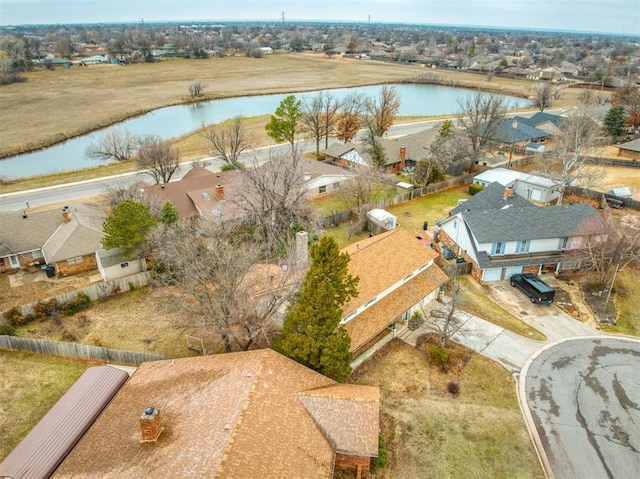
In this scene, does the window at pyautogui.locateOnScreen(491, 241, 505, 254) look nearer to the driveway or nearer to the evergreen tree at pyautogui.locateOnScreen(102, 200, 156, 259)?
the driveway

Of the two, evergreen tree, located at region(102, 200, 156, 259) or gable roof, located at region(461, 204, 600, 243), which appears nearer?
evergreen tree, located at region(102, 200, 156, 259)

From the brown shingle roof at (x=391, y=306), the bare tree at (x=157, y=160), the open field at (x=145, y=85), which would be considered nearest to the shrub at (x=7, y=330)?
the brown shingle roof at (x=391, y=306)

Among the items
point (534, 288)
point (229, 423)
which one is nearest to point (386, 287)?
point (534, 288)

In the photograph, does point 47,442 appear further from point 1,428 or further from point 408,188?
point 408,188

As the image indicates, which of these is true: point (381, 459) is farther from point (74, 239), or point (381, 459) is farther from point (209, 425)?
point (74, 239)

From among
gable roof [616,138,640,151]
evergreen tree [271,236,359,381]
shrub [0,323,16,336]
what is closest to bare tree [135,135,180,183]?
shrub [0,323,16,336]

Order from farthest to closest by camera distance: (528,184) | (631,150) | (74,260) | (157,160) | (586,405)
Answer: (631,150) → (157,160) → (528,184) → (74,260) → (586,405)

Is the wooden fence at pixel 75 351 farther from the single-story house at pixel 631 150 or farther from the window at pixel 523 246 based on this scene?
the single-story house at pixel 631 150
